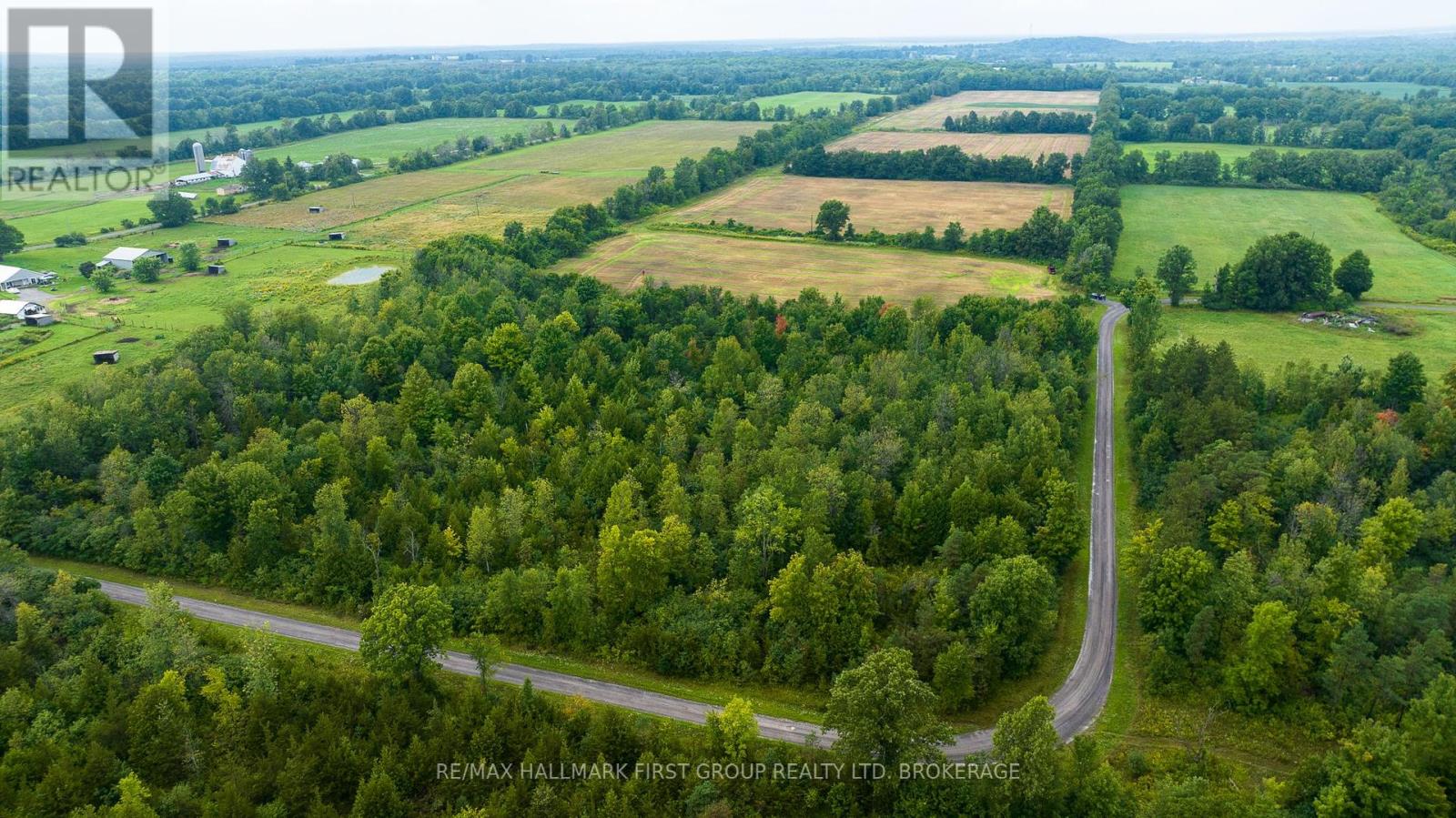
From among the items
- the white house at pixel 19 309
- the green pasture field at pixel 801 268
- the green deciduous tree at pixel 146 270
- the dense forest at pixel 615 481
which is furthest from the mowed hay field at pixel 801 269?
the white house at pixel 19 309

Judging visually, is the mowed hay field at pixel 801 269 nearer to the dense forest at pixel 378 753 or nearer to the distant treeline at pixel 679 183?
the distant treeline at pixel 679 183

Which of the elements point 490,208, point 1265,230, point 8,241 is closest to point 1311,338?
point 1265,230

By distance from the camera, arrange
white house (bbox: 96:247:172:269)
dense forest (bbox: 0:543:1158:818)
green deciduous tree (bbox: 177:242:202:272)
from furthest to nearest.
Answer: white house (bbox: 96:247:172:269) < green deciduous tree (bbox: 177:242:202:272) < dense forest (bbox: 0:543:1158:818)

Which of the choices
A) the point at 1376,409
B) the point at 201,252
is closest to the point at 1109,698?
the point at 1376,409

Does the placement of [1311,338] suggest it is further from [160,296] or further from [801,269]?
[160,296]

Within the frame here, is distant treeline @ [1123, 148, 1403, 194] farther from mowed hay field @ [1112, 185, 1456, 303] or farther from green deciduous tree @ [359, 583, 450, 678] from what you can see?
green deciduous tree @ [359, 583, 450, 678]

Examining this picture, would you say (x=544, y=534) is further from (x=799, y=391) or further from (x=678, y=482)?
(x=799, y=391)

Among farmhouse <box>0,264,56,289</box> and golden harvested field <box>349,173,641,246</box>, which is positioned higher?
golden harvested field <box>349,173,641,246</box>

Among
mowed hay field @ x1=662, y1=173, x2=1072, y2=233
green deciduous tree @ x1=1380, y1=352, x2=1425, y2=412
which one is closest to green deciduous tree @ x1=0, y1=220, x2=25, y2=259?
mowed hay field @ x1=662, y1=173, x2=1072, y2=233
